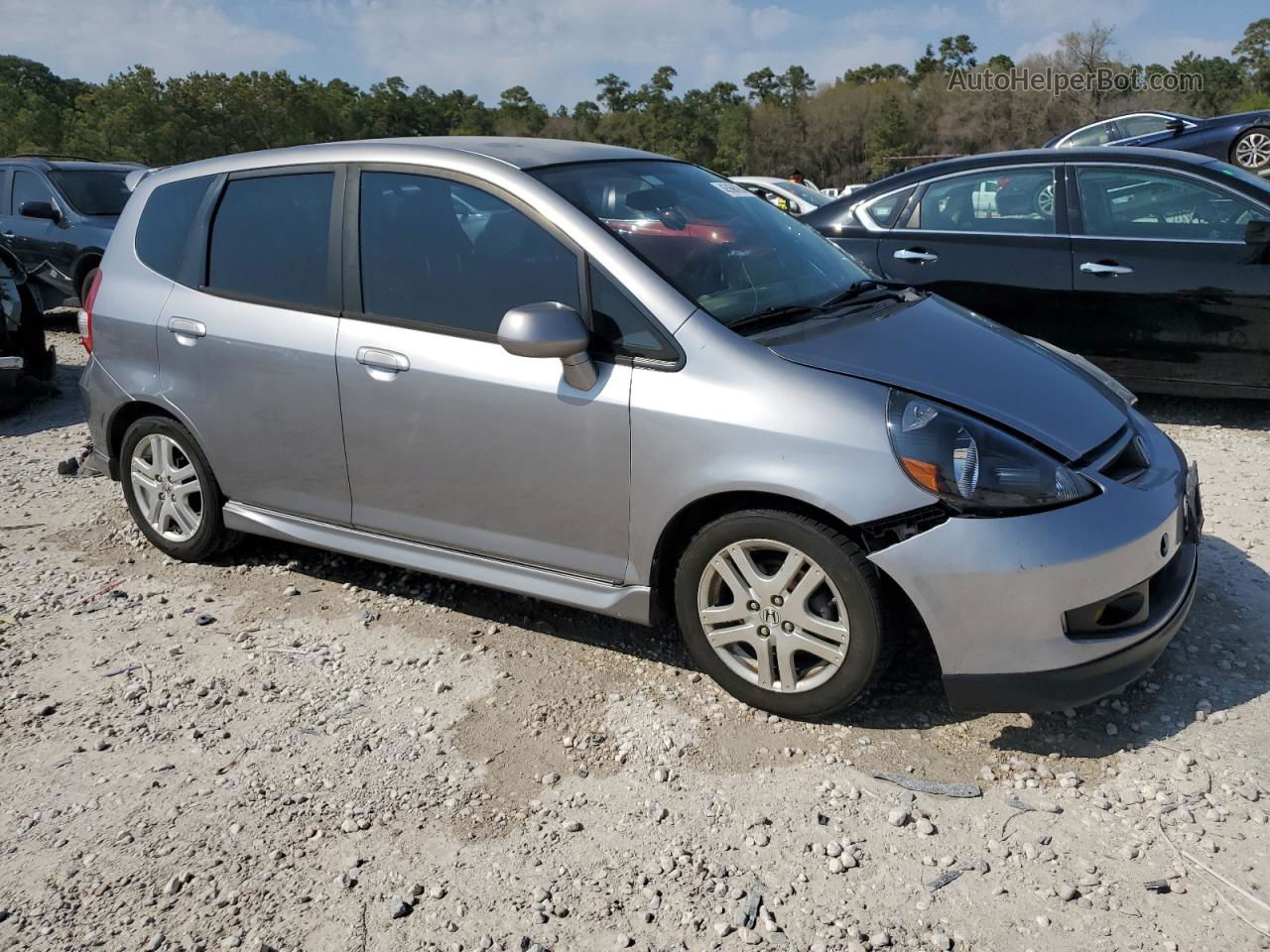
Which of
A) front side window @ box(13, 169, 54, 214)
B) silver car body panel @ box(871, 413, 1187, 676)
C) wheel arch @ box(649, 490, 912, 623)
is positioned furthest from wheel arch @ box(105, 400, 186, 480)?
front side window @ box(13, 169, 54, 214)

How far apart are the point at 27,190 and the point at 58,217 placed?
79 cm

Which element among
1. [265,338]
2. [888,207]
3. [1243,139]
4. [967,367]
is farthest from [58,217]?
[1243,139]

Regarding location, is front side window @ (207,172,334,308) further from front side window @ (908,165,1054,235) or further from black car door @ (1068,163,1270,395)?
black car door @ (1068,163,1270,395)

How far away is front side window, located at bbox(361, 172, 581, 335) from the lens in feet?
11.5

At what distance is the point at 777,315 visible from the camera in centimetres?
352

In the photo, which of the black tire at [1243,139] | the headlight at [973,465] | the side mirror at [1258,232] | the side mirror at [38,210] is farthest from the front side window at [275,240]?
the black tire at [1243,139]

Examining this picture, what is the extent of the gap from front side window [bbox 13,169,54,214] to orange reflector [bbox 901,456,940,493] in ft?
35.9

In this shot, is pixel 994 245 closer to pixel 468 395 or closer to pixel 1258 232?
pixel 1258 232

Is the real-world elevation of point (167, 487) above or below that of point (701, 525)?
below

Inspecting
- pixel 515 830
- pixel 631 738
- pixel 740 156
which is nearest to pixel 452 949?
pixel 515 830

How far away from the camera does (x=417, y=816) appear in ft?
9.80

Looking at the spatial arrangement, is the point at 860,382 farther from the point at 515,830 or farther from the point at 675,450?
the point at 515,830

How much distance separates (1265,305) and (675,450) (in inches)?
167

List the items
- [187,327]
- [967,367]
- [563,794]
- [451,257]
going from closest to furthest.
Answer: [563,794] → [967,367] → [451,257] → [187,327]
